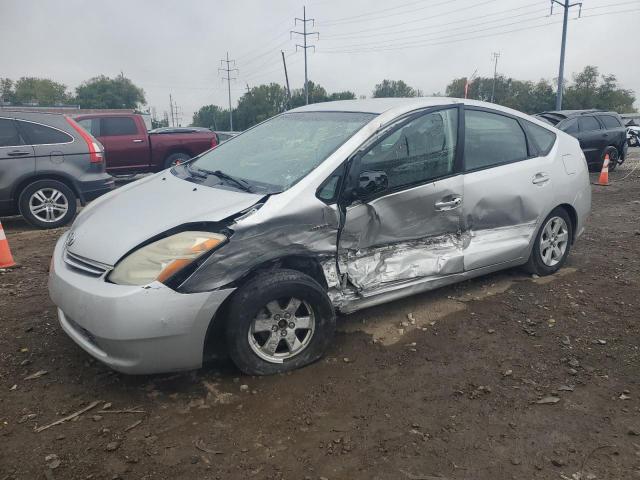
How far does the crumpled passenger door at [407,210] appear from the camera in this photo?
3.28m

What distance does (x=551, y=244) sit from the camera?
4.64 m

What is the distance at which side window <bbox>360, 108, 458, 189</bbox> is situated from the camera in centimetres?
339

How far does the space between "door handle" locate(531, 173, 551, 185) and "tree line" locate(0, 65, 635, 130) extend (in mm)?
44423

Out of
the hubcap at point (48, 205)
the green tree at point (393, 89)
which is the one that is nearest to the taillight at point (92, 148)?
the hubcap at point (48, 205)

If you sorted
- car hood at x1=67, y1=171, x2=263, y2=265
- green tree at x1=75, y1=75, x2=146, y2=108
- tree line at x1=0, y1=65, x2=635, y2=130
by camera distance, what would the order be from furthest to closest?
green tree at x1=75, y1=75, x2=146, y2=108, tree line at x1=0, y1=65, x2=635, y2=130, car hood at x1=67, y1=171, x2=263, y2=265

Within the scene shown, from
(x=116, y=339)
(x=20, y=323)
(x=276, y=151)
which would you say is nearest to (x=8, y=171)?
(x=20, y=323)

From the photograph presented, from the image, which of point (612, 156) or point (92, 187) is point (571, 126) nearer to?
point (612, 156)

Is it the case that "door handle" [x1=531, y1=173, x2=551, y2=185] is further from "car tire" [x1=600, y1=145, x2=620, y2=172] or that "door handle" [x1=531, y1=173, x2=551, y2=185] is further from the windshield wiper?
"car tire" [x1=600, y1=145, x2=620, y2=172]

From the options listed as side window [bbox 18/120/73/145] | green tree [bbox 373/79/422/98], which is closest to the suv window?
side window [bbox 18/120/73/145]

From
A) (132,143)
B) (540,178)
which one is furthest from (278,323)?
(132,143)

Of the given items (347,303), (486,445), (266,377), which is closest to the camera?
(486,445)

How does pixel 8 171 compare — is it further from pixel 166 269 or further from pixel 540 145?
pixel 540 145

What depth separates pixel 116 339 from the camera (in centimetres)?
257

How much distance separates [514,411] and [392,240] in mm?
1336
